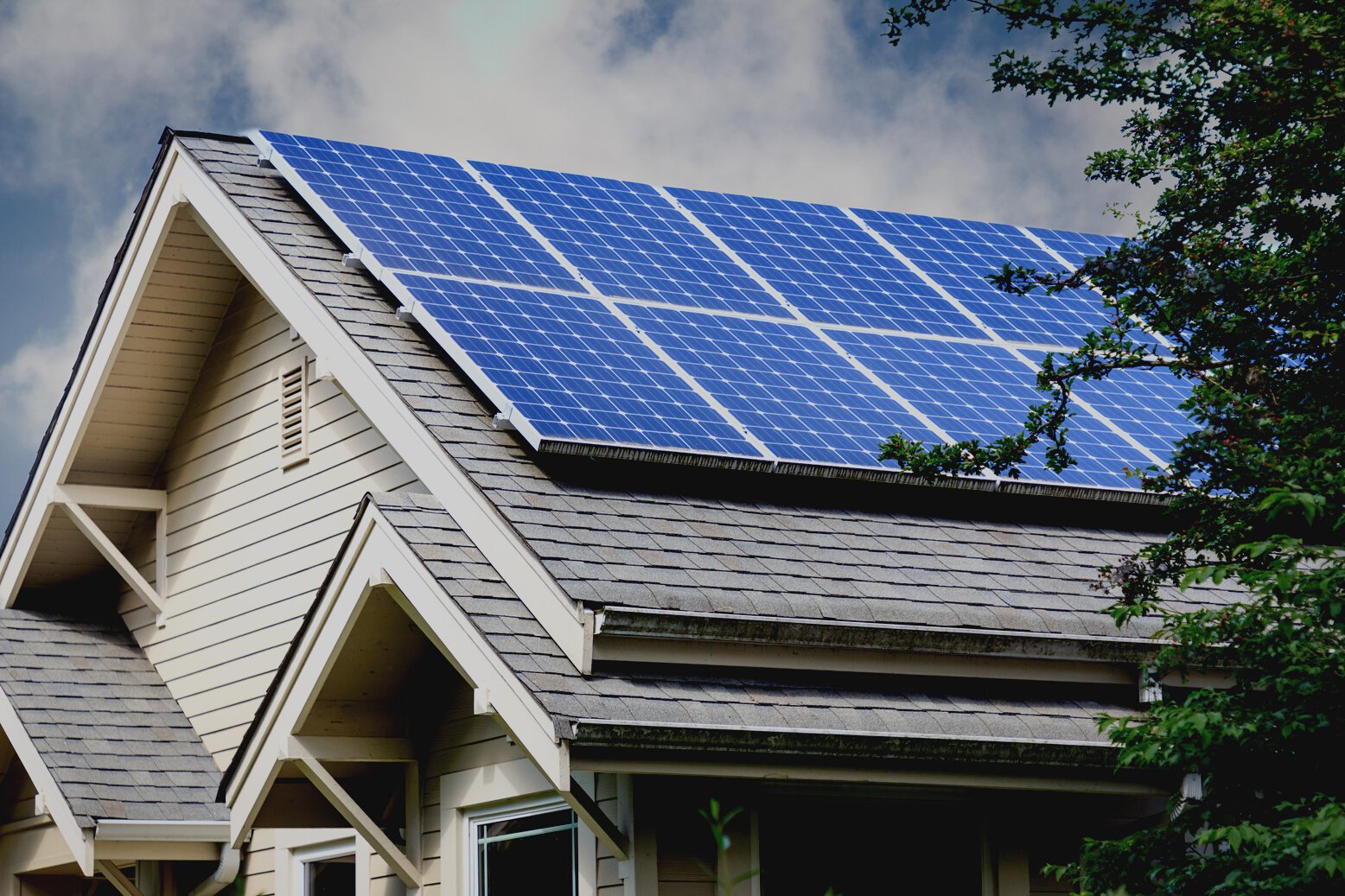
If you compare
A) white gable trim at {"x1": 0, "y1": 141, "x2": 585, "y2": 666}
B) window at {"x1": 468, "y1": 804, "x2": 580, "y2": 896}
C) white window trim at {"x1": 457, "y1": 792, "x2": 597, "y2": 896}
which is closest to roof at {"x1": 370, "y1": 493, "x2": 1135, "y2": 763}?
white gable trim at {"x1": 0, "y1": 141, "x2": 585, "y2": 666}

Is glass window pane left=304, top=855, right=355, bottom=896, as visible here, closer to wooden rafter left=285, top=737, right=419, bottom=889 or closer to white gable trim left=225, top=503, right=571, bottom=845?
wooden rafter left=285, top=737, right=419, bottom=889

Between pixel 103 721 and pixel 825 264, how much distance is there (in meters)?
6.91

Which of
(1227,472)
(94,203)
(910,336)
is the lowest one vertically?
(1227,472)

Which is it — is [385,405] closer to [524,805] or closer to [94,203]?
[524,805]

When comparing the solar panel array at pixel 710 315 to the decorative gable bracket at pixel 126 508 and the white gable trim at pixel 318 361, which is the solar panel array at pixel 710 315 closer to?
the white gable trim at pixel 318 361

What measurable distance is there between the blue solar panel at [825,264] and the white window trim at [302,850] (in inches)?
206

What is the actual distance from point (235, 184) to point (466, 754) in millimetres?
5281

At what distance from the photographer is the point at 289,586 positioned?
1414 centimetres

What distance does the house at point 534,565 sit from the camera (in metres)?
10.2

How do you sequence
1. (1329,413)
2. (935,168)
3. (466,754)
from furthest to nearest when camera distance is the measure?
(935,168) → (466,754) → (1329,413)

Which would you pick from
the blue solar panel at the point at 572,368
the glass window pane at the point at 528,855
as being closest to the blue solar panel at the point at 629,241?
the blue solar panel at the point at 572,368

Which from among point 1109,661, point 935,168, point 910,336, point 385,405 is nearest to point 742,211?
point 910,336

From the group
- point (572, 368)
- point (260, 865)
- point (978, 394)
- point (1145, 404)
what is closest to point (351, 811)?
point (260, 865)

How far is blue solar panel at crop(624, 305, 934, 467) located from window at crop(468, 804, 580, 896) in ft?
9.05
